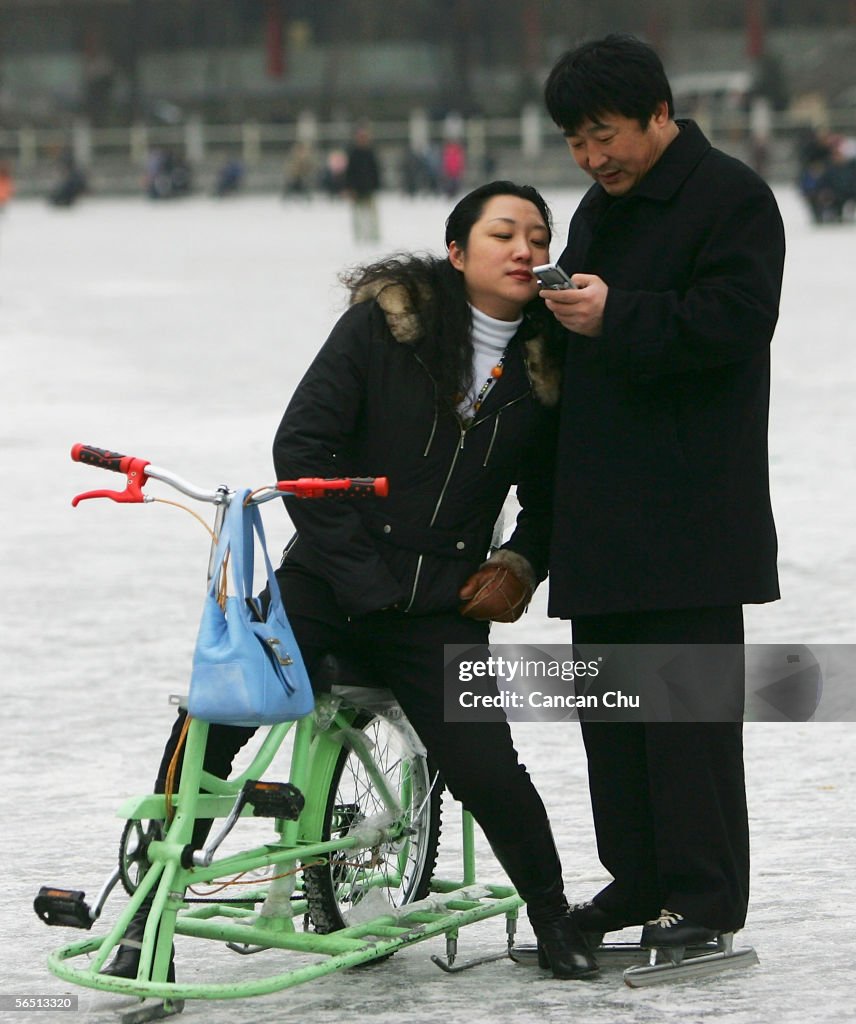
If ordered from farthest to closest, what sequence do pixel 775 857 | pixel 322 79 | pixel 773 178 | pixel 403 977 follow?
pixel 322 79 < pixel 773 178 < pixel 775 857 < pixel 403 977

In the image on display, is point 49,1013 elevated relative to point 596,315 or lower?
lower

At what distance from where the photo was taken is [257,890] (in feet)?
14.9

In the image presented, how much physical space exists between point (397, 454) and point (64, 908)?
101 centimetres

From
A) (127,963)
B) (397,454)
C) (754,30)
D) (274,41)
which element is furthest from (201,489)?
(274,41)

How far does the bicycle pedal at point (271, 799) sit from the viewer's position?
4055mm

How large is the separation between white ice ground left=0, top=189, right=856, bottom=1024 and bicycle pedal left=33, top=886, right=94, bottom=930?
18 cm

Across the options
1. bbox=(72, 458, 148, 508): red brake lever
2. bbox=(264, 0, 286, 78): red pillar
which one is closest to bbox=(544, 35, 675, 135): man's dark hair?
bbox=(72, 458, 148, 508): red brake lever

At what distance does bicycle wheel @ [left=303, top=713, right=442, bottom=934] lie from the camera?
436 cm

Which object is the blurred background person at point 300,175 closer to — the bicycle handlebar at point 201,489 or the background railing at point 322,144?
the background railing at point 322,144

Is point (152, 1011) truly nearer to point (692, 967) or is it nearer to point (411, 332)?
point (692, 967)

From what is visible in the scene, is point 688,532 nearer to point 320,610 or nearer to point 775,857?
point 320,610

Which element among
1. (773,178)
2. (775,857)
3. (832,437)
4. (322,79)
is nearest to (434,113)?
(322,79)

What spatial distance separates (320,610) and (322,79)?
205 feet

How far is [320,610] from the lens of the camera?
4.29m
